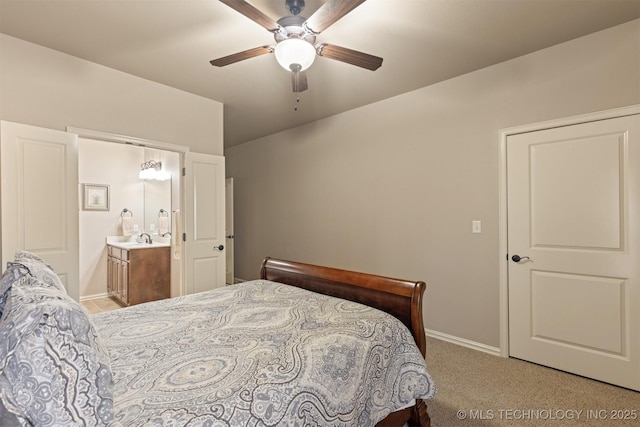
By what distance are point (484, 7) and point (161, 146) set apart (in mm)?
3034

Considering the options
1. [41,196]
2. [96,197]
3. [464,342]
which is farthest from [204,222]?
[464,342]

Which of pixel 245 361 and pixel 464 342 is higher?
pixel 245 361

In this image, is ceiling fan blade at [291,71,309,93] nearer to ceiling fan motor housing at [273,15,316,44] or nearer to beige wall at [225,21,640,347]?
ceiling fan motor housing at [273,15,316,44]

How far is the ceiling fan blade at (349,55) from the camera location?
1.91 m

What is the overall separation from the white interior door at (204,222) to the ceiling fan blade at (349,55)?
2.04 m

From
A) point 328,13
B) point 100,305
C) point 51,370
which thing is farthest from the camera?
point 100,305

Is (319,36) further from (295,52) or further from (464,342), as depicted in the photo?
(464,342)

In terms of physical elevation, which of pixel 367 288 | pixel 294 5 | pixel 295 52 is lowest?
pixel 367 288

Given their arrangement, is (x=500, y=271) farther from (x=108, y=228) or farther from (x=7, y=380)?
(x=108, y=228)

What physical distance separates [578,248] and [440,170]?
4.27 ft

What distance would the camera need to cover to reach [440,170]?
3.14 meters

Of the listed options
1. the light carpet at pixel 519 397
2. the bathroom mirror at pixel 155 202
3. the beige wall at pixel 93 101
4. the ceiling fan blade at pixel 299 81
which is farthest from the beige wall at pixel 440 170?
the bathroom mirror at pixel 155 202

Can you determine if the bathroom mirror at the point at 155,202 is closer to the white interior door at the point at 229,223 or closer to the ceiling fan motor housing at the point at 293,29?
the white interior door at the point at 229,223

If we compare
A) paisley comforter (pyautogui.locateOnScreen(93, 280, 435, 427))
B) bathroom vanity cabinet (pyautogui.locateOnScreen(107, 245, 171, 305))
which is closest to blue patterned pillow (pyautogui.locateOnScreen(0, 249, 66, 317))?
paisley comforter (pyautogui.locateOnScreen(93, 280, 435, 427))
